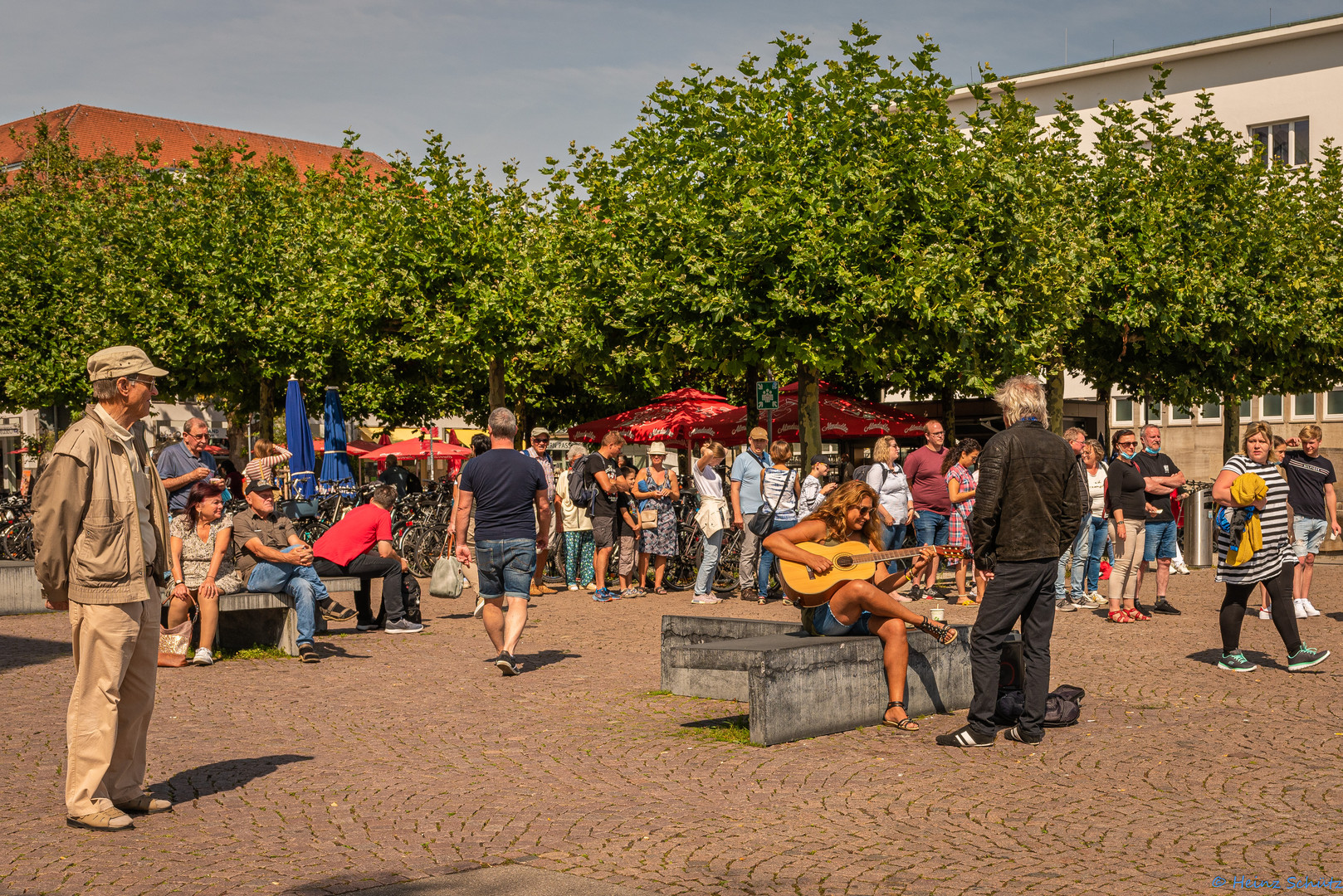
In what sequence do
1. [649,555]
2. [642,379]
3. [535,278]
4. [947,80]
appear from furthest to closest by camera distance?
[642,379], [535,278], [947,80], [649,555]

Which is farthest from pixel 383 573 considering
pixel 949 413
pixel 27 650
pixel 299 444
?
pixel 949 413

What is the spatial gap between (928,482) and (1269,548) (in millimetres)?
5308

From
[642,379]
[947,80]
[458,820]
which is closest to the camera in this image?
[458,820]

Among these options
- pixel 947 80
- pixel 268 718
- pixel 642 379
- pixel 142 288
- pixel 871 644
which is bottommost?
pixel 268 718

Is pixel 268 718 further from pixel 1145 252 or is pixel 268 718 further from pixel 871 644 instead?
pixel 1145 252

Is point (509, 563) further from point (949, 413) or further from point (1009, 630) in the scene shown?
point (949, 413)

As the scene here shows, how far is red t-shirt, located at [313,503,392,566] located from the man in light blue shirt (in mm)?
4496

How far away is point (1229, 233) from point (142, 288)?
23552 mm

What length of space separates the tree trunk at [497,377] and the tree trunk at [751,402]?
14.5 feet

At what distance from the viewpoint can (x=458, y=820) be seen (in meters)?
5.63

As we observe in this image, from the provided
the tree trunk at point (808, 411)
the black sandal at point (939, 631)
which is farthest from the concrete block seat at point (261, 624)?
the tree trunk at point (808, 411)

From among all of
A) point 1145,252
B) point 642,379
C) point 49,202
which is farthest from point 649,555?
point 49,202

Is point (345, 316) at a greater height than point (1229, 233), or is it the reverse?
point (1229, 233)

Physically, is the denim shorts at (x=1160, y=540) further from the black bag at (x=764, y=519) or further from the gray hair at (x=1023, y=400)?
the gray hair at (x=1023, y=400)
